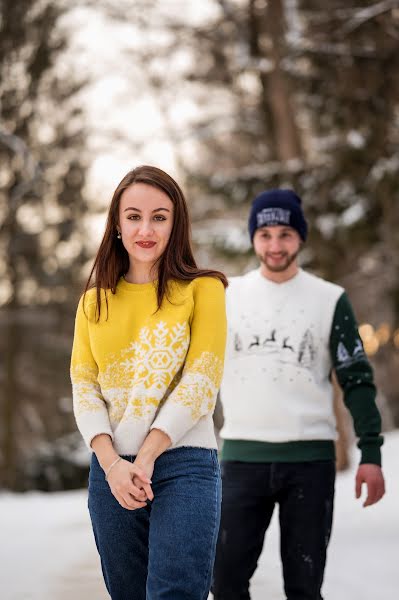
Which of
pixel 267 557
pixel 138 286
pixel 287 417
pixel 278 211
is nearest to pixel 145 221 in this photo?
pixel 138 286

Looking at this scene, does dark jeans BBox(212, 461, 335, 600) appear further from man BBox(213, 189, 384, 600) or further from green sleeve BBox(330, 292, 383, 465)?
green sleeve BBox(330, 292, 383, 465)

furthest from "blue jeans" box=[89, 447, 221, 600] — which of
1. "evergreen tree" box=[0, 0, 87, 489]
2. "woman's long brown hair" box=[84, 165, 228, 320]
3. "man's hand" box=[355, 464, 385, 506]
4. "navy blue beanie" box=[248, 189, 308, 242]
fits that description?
"evergreen tree" box=[0, 0, 87, 489]

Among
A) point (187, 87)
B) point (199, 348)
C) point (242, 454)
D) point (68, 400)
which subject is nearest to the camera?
point (199, 348)

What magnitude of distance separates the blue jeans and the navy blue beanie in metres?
1.54

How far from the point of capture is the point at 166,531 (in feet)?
7.42

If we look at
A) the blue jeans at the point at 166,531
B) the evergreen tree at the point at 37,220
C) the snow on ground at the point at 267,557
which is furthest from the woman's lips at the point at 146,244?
the evergreen tree at the point at 37,220

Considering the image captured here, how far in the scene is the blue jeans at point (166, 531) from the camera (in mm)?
2252

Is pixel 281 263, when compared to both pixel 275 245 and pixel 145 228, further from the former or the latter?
pixel 145 228

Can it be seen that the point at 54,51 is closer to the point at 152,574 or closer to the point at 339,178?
the point at 339,178

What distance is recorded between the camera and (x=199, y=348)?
7.97ft

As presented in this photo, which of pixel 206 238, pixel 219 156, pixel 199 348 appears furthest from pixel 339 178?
pixel 219 156

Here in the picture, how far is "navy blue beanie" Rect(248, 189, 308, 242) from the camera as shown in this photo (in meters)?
3.76

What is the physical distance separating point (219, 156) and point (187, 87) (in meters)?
4.45

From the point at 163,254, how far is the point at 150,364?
1.09 ft
